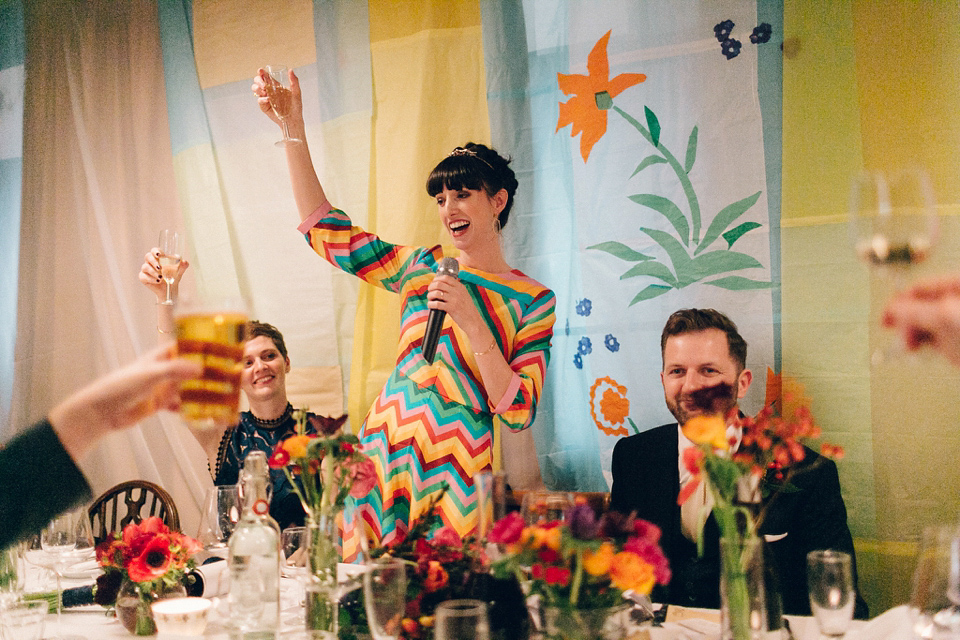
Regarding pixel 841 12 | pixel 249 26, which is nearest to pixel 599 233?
pixel 841 12

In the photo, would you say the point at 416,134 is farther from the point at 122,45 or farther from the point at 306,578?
the point at 306,578

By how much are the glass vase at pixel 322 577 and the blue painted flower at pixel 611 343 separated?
3.95ft

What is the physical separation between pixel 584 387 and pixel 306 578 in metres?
1.24

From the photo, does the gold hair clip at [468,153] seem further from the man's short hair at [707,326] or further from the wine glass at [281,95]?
the man's short hair at [707,326]

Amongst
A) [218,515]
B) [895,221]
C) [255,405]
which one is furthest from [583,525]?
[255,405]

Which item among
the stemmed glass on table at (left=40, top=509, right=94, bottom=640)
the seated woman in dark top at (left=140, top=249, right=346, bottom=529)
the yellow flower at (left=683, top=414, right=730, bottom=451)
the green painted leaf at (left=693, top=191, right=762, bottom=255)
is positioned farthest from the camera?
the seated woman in dark top at (left=140, top=249, right=346, bottom=529)

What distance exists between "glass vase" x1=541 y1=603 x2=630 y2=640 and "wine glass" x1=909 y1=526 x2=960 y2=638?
0.36 meters

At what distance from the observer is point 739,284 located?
205 centimetres

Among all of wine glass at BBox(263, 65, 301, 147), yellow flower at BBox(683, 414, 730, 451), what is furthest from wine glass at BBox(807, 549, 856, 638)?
wine glass at BBox(263, 65, 301, 147)

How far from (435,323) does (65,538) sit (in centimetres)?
93

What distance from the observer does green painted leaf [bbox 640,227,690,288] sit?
2.11 m

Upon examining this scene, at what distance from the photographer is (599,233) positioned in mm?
2217

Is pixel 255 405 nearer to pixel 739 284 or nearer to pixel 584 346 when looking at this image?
pixel 584 346

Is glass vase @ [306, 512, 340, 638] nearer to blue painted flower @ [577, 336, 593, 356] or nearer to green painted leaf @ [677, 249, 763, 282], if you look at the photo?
blue painted flower @ [577, 336, 593, 356]
